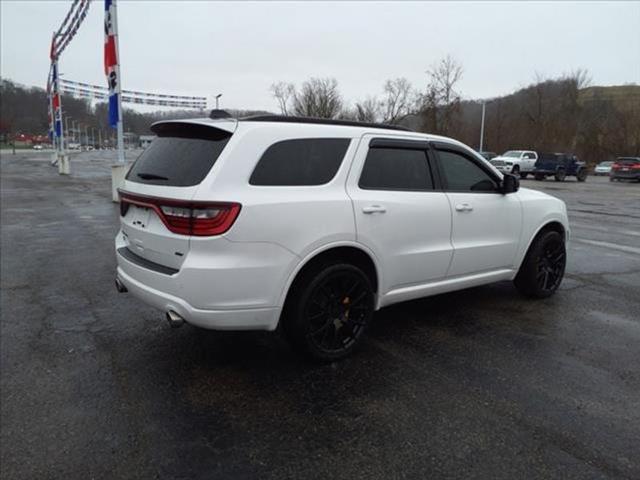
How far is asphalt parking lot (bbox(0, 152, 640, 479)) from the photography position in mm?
2602

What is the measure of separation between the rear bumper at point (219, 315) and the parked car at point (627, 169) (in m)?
39.6

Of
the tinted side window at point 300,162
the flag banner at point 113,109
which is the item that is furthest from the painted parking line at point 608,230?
the flag banner at point 113,109

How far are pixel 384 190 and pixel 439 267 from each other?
938mm

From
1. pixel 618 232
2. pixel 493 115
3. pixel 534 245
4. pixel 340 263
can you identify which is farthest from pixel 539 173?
pixel 493 115

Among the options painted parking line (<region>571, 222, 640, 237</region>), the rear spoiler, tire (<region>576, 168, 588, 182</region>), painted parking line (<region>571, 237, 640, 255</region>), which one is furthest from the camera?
tire (<region>576, 168, 588, 182</region>)

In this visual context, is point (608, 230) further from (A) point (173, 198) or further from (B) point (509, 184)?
(A) point (173, 198)

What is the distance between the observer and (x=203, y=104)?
39781 millimetres

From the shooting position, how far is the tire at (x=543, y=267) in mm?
5238

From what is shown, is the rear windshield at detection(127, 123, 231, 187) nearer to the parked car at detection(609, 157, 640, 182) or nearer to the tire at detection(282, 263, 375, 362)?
the tire at detection(282, 263, 375, 362)

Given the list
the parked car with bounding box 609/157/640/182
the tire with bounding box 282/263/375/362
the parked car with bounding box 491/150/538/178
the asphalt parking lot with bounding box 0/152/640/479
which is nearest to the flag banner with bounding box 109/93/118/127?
the asphalt parking lot with bounding box 0/152/640/479

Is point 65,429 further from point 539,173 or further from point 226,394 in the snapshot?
point 539,173

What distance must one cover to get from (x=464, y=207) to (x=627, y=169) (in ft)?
124

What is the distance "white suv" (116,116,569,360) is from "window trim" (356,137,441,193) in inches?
0.5

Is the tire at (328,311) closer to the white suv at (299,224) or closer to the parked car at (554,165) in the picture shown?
the white suv at (299,224)
